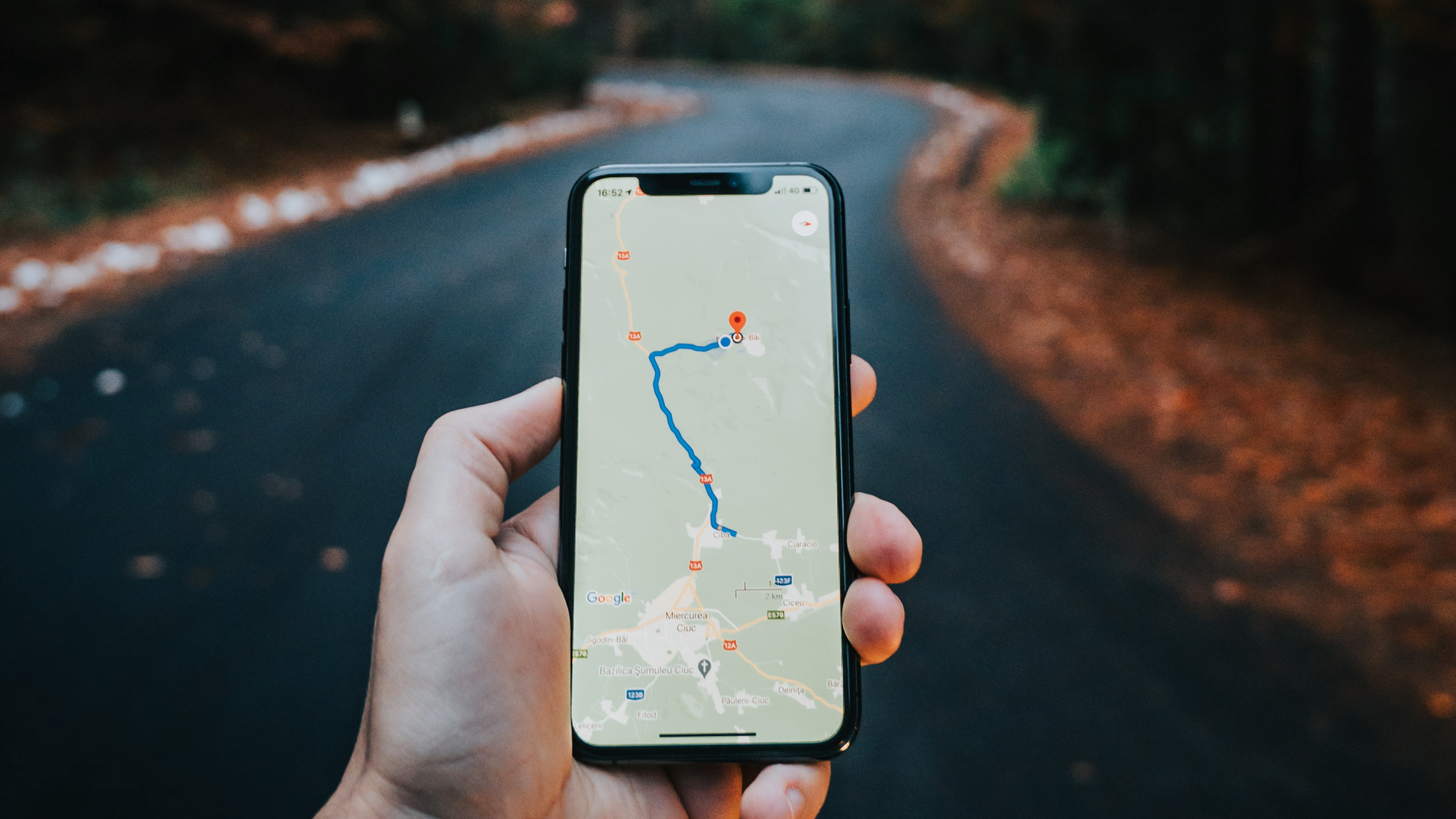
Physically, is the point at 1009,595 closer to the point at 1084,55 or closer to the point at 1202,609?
the point at 1202,609

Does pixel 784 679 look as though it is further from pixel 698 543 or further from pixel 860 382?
pixel 860 382

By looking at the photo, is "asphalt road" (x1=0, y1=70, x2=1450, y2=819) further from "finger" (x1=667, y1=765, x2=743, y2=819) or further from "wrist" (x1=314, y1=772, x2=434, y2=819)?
"wrist" (x1=314, y1=772, x2=434, y2=819)

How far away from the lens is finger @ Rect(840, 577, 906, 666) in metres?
1.72

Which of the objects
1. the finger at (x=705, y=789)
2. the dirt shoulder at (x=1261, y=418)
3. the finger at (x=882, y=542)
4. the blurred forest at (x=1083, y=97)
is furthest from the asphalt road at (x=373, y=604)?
the blurred forest at (x=1083, y=97)

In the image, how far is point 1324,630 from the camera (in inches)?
131

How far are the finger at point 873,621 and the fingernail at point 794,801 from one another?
281 millimetres

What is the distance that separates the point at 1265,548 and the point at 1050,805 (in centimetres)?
195

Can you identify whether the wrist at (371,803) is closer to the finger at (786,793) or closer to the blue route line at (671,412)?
the finger at (786,793)

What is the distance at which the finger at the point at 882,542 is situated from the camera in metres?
1.75

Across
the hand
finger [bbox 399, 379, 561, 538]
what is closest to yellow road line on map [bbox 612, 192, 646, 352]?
finger [bbox 399, 379, 561, 538]

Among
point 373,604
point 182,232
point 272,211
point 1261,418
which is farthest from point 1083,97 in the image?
point 373,604

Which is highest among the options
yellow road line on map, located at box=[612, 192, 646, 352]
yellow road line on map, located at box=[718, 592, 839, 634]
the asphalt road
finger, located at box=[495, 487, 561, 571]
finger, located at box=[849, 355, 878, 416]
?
yellow road line on map, located at box=[612, 192, 646, 352]

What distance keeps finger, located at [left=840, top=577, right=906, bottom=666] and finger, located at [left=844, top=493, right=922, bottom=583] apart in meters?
0.04

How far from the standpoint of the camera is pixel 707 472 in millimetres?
1798
